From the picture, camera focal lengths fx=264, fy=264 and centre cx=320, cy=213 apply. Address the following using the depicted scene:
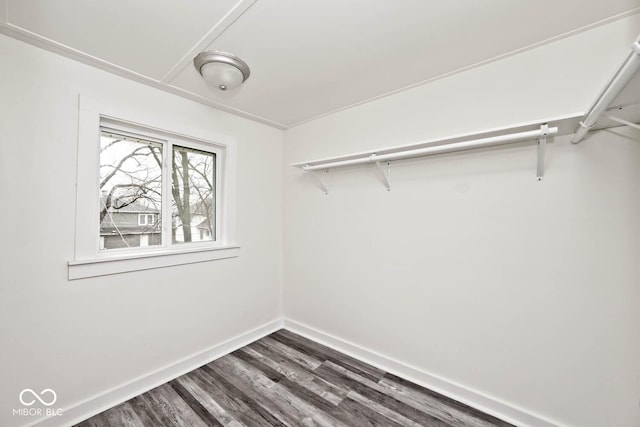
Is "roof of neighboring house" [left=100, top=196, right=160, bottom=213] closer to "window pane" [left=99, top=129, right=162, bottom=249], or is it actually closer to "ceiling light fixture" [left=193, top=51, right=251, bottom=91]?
"window pane" [left=99, top=129, right=162, bottom=249]

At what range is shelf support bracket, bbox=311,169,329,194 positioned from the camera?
2.55 meters

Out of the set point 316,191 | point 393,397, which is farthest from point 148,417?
point 316,191

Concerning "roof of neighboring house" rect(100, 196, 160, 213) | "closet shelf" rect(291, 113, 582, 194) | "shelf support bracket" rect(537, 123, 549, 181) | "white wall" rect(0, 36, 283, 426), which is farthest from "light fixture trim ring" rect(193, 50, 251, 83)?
"shelf support bracket" rect(537, 123, 549, 181)

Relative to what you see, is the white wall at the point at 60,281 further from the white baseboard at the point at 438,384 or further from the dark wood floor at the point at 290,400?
the white baseboard at the point at 438,384

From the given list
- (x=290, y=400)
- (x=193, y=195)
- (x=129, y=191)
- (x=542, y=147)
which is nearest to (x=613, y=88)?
(x=542, y=147)

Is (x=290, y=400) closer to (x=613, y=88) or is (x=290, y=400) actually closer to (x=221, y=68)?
(x=221, y=68)

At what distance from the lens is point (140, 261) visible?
1901 millimetres

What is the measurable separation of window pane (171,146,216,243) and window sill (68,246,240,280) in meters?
0.18

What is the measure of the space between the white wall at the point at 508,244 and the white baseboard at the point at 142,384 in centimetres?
103

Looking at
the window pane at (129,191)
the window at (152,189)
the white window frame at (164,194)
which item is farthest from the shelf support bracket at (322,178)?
the window pane at (129,191)

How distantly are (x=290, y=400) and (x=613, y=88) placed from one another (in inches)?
93.0

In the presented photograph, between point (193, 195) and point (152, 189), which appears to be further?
point (193, 195)

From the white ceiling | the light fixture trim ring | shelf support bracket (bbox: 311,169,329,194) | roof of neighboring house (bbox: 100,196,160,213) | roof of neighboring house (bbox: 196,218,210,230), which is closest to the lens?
the white ceiling

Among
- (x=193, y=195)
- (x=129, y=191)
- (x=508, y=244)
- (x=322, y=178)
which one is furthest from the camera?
(x=322, y=178)
